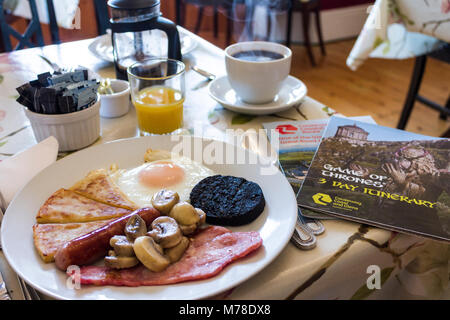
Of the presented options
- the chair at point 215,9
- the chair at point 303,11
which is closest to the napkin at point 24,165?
the chair at point 215,9

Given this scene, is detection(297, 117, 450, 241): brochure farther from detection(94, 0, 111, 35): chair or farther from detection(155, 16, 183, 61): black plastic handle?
detection(94, 0, 111, 35): chair

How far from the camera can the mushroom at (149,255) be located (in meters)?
0.63

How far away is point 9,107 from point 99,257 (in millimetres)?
780

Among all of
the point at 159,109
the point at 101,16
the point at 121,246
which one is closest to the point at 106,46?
the point at 101,16

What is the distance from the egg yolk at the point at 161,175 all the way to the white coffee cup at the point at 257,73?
406 millimetres

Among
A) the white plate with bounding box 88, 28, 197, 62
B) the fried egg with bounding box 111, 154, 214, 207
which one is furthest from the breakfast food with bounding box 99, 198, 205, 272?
the white plate with bounding box 88, 28, 197, 62

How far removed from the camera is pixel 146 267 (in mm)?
641

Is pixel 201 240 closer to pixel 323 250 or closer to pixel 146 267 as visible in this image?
pixel 146 267

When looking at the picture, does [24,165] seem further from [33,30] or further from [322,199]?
[33,30]

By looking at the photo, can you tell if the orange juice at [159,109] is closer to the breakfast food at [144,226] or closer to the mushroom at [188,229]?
the breakfast food at [144,226]

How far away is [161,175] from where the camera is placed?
87 centimetres

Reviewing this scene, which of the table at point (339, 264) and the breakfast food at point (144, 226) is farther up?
the breakfast food at point (144, 226)

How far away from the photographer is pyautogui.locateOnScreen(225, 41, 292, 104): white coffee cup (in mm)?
1137
